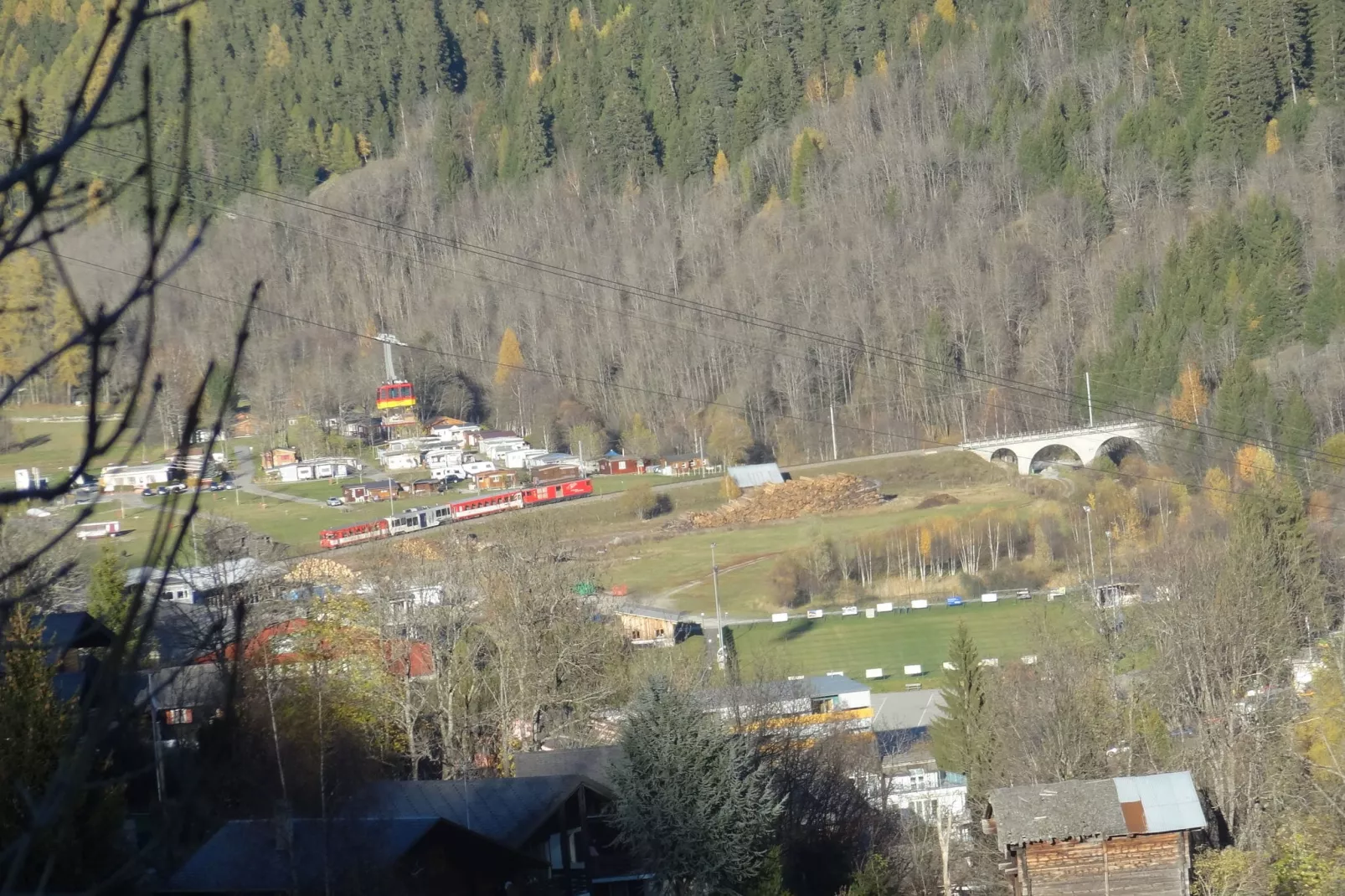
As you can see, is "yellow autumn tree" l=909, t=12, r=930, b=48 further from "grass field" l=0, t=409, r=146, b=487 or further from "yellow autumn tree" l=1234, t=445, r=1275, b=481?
"grass field" l=0, t=409, r=146, b=487

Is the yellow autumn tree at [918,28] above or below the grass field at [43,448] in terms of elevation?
above

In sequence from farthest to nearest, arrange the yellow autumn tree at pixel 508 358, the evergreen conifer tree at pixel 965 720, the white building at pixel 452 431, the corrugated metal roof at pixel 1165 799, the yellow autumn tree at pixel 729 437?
the yellow autumn tree at pixel 508 358, the white building at pixel 452 431, the yellow autumn tree at pixel 729 437, the evergreen conifer tree at pixel 965 720, the corrugated metal roof at pixel 1165 799

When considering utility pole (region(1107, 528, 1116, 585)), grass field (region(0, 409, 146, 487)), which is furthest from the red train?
utility pole (region(1107, 528, 1116, 585))

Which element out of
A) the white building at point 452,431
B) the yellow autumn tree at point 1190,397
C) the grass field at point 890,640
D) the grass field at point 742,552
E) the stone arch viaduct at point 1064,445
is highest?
the white building at point 452,431

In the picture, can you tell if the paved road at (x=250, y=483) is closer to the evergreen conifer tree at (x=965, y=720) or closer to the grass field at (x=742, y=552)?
the grass field at (x=742, y=552)

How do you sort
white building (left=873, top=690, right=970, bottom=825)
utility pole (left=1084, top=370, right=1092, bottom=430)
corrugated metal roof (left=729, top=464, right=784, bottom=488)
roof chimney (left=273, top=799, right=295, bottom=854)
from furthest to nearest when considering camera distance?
utility pole (left=1084, top=370, right=1092, bottom=430)
corrugated metal roof (left=729, top=464, right=784, bottom=488)
white building (left=873, top=690, right=970, bottom=825)
roof chimney (left=273, top=799, right=295, bottom=854)

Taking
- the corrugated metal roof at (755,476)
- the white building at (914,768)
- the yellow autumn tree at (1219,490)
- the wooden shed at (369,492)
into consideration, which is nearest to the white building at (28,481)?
the white building at (914,768)

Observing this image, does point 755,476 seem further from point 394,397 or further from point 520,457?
point 394,397
